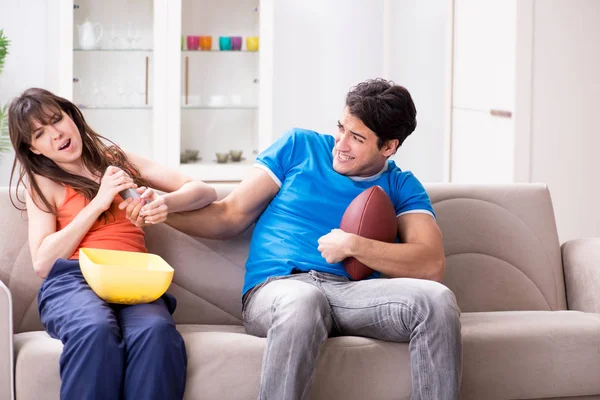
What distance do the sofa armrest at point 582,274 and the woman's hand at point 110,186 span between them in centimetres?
139

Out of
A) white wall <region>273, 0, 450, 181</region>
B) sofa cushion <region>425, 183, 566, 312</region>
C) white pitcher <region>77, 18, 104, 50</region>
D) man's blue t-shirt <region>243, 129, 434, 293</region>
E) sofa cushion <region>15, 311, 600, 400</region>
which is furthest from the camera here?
white wall <region>273, 0, 450, 181</region>

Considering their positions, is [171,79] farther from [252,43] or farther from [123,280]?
[123,280]

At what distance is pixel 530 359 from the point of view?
2141 mm

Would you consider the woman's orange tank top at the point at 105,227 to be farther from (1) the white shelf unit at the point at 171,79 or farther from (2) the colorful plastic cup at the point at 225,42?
(2) the colorful plastic cup at the point at 225,42

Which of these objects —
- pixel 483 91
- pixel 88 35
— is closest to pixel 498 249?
pixel 483 91

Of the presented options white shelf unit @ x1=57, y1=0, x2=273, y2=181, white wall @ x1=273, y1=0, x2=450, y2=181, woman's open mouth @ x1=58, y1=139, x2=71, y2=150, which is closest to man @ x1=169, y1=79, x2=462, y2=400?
woman's open mouth @ x1=58, y1=139, x2=71, y2=150

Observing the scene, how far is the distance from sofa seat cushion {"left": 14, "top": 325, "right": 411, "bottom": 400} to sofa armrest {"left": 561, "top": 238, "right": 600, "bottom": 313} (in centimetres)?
78

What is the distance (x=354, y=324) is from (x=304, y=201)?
405 millimetres

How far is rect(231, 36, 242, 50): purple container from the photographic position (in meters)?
5.04

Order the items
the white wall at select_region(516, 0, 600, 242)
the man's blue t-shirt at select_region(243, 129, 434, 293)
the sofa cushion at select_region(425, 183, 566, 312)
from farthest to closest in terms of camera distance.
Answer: the white wall at select_region(516, 0, 600, 242)
the sofa cushion at select_region(425, 183, 566, 312)
the man's blue t-shirt at select_region(243, 129, 434, 293)

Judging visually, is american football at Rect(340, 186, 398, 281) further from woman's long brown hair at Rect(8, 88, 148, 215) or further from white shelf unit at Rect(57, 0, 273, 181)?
white shelf unit at Rect(57, 0, 273, 181)

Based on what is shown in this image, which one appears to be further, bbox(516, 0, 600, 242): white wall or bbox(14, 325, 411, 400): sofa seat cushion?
bbox(516, 0, 600, 242): white wall

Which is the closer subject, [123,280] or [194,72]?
[123,280]

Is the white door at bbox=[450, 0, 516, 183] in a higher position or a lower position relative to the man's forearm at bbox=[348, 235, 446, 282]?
higher
